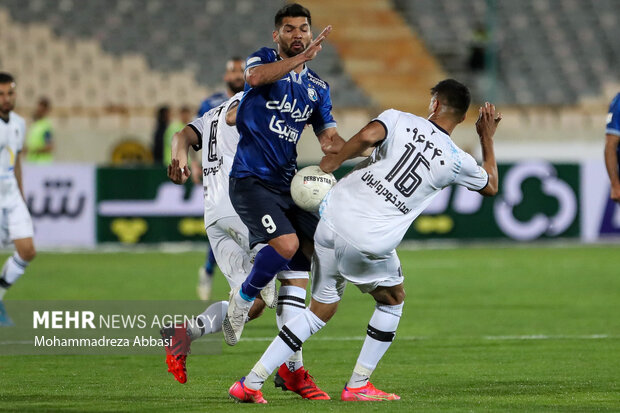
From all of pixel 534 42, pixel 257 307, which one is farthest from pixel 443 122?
pixel 534 42

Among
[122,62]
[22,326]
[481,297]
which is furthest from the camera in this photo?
[122,62]

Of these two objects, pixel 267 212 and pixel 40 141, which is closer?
pixel 267 212

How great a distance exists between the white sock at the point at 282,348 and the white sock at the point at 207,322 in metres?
1.15

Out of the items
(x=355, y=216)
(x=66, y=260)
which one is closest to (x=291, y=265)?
(x=355, y=216)

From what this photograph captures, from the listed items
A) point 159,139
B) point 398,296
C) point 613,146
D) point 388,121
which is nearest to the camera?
point 388,121

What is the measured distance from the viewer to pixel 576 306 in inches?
462

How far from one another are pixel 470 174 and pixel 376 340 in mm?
1110

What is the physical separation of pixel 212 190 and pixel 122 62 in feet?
60.8

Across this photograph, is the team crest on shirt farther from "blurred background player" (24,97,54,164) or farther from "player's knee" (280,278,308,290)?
"blurred background player" (24,97,54,164)

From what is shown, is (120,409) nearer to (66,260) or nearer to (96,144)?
(66,260)

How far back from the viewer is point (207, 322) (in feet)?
24.8

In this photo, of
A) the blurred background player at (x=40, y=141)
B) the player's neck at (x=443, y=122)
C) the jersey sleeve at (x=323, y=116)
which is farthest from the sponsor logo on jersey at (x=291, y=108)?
the blurred background player at (x=40, y=141)

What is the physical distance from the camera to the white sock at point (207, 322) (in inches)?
295

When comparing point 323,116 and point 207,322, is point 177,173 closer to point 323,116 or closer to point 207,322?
point 323,116
